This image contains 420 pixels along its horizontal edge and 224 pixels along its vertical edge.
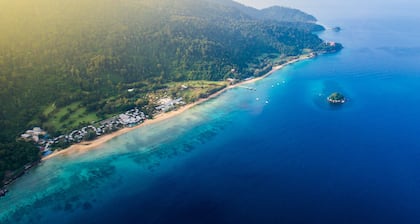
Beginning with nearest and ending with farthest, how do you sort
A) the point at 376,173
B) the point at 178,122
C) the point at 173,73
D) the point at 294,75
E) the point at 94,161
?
the point at 376,173 < the point at 94,161 < the point at 178,122 < the point at 173,73 < the point at 294,75

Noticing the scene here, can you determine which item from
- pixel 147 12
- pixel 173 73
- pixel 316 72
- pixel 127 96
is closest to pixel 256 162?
pixel 127 96

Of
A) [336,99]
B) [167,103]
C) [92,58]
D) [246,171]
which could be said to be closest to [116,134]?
[167,103]

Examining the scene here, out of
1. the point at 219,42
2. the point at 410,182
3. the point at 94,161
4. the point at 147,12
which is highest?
the point at 147,12

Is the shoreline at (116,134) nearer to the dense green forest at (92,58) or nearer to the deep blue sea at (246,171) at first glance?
the deep blue sea at (246,171)

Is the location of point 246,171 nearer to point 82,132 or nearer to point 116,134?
point 116,134

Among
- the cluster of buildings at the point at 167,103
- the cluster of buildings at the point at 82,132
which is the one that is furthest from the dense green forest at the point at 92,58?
the cluster of buildings at the point at 167,103

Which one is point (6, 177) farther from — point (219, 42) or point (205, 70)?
point (219, 42)
